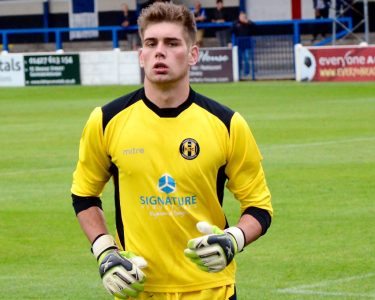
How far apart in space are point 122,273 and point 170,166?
57 centimetres

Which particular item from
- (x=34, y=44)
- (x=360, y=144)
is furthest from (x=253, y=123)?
(x=34, y=44)

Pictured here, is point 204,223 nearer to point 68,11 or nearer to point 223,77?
point 223,77

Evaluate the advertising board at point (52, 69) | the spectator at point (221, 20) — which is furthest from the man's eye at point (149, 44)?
the spectator at point (221, 20)

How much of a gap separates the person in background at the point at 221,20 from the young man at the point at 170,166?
37405mm

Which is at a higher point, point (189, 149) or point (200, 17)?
point (189, 149)

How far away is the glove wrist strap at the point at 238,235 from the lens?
602 centimetres

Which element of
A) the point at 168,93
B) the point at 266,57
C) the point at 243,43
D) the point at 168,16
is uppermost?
the point at 168,16

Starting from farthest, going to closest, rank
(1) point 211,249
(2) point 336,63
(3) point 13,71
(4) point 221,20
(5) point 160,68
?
(4) point 221,20
(3) point 13,71
(2) point 336,63
(5) point 160,68
(1) point 211,249

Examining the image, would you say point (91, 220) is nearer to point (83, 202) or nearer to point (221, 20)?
point (83, 202)

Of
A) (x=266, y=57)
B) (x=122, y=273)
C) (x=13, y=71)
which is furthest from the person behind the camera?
(x=13, y=71)

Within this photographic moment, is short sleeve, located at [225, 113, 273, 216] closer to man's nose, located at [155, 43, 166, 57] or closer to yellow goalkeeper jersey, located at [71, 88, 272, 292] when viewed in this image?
yellow goalkeeper jersey, located at [71, 88, 272, 292]

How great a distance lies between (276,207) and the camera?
15328 millimetres

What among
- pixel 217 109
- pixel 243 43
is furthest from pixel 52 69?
pixel 217 109

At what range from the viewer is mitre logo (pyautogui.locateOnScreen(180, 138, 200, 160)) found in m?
6.10
